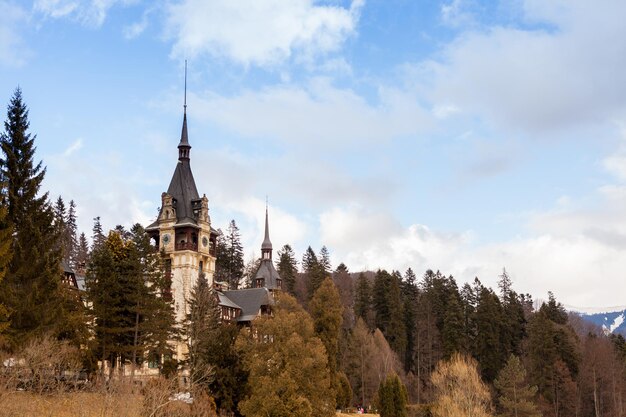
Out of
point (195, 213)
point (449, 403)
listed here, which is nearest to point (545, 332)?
point (449, 403)

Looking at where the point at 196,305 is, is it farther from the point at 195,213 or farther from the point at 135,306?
the point at 195,213

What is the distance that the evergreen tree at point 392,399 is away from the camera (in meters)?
58.0

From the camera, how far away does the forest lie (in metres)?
34.4

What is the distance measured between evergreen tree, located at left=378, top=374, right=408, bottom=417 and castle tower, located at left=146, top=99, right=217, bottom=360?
23.7 m

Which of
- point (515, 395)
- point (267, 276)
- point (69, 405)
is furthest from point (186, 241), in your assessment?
point (69, 405)

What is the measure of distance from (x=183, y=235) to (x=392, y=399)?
30.4 meters

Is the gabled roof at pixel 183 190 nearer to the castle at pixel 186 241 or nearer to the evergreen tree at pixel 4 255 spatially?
Answer: the castle at pixel 186 241

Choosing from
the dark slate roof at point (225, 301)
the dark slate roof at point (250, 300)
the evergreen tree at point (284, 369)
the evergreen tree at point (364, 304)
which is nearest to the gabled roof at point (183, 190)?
the dark slate roof at point (225, 301)

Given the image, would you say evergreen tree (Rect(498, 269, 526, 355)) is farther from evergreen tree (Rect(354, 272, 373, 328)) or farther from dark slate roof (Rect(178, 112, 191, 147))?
dark slate roof (Rect(178, 112, 191, 147))

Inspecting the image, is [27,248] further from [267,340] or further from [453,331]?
[453,331]

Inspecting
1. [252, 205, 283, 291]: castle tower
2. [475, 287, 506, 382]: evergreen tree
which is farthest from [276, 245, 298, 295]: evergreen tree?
[475, 287, 506, 382]: evergreen tree

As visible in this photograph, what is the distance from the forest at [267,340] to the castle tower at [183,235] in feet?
47.5

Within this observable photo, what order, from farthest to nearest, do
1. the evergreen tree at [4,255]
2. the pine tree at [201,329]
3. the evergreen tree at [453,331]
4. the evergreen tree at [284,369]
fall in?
the evergreen tree at [453,331] < the pine tree at [201,329] < the evergreen tree at [284,369] < the evergreen tree at [4,255]

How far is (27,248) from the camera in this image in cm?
3462
